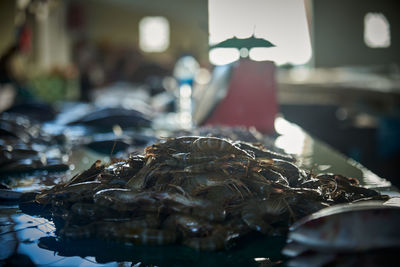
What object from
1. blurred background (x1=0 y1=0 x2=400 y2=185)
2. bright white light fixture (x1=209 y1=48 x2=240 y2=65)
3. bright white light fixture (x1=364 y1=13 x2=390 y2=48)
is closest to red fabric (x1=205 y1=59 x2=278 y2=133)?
bright white light fixture (x1=209 y1=48 x2=240 y2=65)

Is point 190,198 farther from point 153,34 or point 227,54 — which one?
point 153,34

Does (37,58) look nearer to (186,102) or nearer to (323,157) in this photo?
(186,102)

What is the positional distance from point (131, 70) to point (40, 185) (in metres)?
13.1

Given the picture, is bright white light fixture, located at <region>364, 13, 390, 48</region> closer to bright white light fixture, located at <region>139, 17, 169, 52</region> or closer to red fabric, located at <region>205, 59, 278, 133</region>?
bright white light fixture, located at <region>139, 17, 169, 52</region>

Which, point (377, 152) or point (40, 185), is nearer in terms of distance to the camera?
point (40, 185)

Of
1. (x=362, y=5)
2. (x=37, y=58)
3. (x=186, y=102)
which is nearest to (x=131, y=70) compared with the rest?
(x=37, y=58)

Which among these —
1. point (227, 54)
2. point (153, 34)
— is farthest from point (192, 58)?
point (153, 34)

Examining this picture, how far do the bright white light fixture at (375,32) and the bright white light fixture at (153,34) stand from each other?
23.6 ft

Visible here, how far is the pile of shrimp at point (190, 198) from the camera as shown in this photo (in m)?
1.10

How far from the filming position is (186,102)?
498 cm

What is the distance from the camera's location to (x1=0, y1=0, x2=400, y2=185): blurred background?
4.85m

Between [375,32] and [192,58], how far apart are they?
865 cm

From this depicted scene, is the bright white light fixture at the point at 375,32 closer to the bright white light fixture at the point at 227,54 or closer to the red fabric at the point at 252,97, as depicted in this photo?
the bright white light fixture at the point at 227,54

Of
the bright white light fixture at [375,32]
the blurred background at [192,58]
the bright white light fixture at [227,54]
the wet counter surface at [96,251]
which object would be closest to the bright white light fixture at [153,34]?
the blurred background at [192,58]
